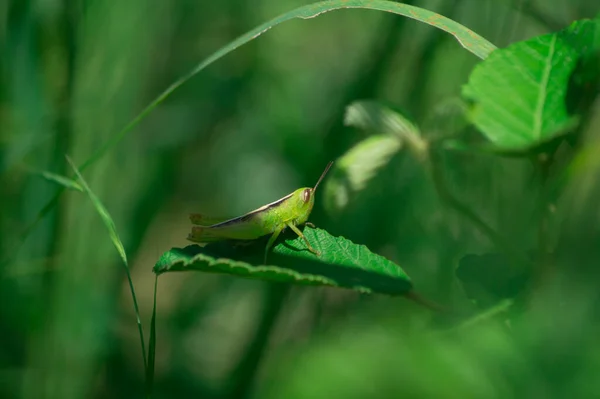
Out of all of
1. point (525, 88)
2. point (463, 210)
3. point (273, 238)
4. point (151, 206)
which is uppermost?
point (525, 88)

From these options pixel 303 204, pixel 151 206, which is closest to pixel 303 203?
pixel 303 204

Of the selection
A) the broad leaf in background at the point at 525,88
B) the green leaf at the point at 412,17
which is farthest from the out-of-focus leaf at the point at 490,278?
the green leaf at the point at 412,17

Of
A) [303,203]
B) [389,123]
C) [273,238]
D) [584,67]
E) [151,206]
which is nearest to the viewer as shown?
[584,67]

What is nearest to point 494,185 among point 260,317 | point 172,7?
point 260,317

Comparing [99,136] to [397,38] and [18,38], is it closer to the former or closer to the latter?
[18,38]

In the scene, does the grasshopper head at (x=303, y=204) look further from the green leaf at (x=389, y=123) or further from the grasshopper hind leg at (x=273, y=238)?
the green leaf at (x=389, y=123)

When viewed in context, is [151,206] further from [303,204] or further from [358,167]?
[358,167]

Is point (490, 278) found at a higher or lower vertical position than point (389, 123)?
lower
